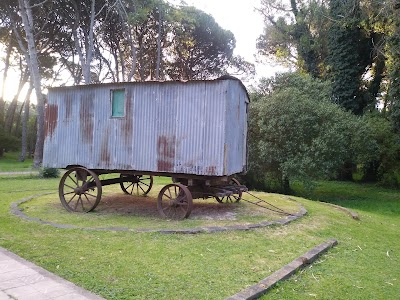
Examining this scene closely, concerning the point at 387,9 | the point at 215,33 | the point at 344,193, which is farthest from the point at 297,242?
the point at 215,33

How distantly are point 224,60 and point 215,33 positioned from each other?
9.43ft

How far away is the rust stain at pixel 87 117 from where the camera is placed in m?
9.60

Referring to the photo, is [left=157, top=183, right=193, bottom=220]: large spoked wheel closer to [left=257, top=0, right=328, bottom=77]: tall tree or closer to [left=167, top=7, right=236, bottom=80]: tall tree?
[left=257, top=0, right=328, bottom=77]: tall tree

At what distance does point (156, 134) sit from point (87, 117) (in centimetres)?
217

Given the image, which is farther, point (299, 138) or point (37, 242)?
point (299, 138)

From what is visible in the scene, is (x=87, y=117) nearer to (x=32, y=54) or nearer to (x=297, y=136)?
(x=297, y=136)

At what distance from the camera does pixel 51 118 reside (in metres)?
10.2

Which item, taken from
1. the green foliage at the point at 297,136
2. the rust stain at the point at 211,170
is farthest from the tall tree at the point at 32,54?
the rust stain at the point at 211,170

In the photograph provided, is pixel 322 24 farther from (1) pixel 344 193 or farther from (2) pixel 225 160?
(2) pixel 225 160

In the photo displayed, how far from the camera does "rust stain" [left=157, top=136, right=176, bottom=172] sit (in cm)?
877

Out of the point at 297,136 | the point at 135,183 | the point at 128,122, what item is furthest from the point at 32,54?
the point at 297,136

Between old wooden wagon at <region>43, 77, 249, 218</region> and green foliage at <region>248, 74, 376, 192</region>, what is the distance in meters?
6.51

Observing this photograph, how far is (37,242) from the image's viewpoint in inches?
247

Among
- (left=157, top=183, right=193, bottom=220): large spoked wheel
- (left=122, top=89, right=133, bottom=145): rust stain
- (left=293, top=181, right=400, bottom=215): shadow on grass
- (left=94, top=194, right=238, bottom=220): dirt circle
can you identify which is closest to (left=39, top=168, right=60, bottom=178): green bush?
(left=94, top=194, right=238, bottom=220): dirt circle
